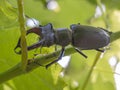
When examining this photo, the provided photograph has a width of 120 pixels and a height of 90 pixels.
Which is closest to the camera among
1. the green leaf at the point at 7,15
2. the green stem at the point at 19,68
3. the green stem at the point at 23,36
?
the green stem at the point at 23,36

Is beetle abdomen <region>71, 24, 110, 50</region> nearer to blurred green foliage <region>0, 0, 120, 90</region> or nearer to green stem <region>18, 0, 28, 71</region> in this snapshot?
blurred green foliage <region>0, 0, 120, 90</region>

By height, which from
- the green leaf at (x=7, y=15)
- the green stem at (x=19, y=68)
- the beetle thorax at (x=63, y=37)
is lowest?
the beetle thorax at (x=63, y=37)

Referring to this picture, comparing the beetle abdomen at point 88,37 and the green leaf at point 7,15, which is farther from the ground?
the green leaf at point 7,15

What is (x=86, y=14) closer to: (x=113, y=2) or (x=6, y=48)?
(x=113, y=2)

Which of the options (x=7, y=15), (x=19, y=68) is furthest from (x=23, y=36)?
(x=7, y=15)

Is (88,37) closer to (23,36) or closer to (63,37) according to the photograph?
(63,37)

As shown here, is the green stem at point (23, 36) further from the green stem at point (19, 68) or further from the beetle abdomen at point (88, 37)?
the beetle abdomen at point (88, 37)

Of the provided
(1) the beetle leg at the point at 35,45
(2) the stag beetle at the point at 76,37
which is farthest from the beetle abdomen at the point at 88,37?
(1) the beetle leg at the point at 35,45
